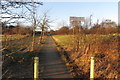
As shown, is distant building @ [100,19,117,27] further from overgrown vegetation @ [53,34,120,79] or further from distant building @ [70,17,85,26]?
distant building @ [70,17,85,26]

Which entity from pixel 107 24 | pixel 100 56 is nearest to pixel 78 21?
pixel 107 24

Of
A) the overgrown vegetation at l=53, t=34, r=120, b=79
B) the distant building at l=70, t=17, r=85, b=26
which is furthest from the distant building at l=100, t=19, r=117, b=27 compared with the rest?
the distant building at l=70, t=17, r=85, b=26

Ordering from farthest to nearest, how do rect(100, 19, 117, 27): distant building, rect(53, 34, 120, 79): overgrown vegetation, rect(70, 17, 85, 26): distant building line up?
rect(70, 17, 85, 26): distant building
rect(100, 19, 117, 27): distant building
rect(53, 34, 120, 79): overgrown vegetation

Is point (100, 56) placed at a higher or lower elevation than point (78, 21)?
lower

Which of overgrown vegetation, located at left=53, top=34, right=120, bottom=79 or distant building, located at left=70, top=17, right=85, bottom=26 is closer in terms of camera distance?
overgrown vegetation, located at left=53, top=34, right=120, bottom=79

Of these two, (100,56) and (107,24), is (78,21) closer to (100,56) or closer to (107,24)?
(107,24)

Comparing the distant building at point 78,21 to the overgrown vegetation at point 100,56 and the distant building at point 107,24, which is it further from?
the distant building at point 107,24

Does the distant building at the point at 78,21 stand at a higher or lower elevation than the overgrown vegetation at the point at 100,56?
higher

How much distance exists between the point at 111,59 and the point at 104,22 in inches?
117

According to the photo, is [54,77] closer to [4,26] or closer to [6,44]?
[6,44]

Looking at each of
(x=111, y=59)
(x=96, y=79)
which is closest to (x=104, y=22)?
(x=111, y=59)

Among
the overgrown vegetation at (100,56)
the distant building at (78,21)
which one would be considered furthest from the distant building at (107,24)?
the distant building at (78,21)

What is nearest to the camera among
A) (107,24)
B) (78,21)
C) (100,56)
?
(100,56)

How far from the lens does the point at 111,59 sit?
6191mm
